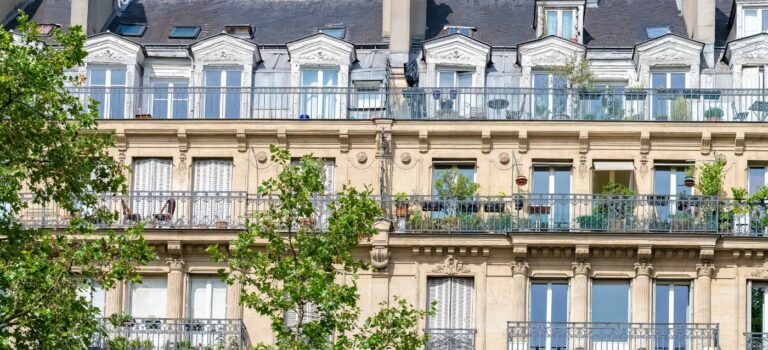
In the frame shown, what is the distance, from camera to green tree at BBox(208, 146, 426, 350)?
44031mm

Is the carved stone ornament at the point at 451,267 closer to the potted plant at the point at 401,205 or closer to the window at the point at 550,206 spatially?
the potted plant at the point at 401,205

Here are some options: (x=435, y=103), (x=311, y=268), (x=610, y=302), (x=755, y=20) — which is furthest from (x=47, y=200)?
(x=755, y=20)

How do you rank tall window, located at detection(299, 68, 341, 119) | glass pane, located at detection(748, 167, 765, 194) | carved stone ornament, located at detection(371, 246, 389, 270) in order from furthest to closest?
tall window, located at detection(299, 68, 341, 119) < glass pane, located at detection(748, 167, 765, 194) < carved stone ornament, located at detection(371, 246, 389, 270)

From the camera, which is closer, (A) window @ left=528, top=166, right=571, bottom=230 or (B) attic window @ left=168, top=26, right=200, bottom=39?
(A) window @ left=528, top=166, right=571, bottom=230

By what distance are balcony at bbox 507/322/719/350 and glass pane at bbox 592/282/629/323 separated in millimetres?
618

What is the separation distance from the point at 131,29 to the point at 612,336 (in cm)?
1303

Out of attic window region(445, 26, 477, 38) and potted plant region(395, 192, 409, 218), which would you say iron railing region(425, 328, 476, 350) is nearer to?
potted plant region(395, 192, 409, 218)

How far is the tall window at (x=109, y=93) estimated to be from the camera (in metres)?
51.7

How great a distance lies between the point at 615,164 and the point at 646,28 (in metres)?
4.73

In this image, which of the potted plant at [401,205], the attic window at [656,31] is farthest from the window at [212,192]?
the attic window at [656,31]

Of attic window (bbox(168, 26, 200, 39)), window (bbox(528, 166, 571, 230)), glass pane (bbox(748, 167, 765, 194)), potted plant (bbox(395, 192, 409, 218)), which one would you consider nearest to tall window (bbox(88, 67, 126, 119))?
attic window (bbox(168, 26, 200, 39))

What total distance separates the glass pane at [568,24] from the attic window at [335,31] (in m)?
4.58

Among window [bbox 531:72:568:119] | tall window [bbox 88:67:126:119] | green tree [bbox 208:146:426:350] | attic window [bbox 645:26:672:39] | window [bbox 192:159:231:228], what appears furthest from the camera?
attic window [bbox 645:26:672:39]

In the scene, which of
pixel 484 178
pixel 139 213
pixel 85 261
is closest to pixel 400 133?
pixel 484 178
